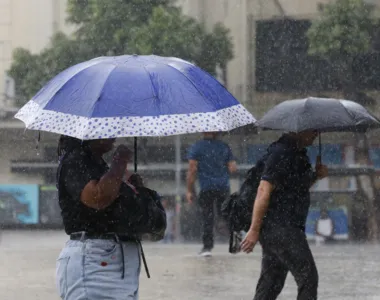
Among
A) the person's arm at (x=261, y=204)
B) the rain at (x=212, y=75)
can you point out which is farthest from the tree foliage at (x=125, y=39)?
the person's arm at (x=261, y=204)

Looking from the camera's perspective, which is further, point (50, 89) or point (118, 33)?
point (118, 33)

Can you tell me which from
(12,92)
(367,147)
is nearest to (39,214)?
(12,92)

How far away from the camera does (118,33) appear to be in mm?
19141

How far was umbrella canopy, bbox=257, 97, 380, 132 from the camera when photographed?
20.3ft

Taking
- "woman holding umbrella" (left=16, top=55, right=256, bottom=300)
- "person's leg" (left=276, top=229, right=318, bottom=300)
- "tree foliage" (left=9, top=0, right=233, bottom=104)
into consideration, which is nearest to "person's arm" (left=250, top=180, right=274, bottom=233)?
"person's leg" (left=276, top=229, right=318, bottom=300)

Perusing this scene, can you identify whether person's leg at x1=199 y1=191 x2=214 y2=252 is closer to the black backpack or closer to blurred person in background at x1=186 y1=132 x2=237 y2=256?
blurred person in background at x1=186 y1=132 x2=237 y2=256

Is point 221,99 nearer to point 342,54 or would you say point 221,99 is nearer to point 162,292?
point 162,292

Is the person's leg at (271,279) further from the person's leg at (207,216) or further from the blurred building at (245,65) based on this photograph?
the blurred building at (245,65)

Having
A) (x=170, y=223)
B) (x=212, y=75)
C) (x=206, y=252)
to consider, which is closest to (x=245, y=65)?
(x=170, y=223)

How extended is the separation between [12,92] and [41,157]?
1.62 meters

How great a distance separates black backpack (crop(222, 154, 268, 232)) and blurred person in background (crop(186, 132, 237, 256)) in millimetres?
5247

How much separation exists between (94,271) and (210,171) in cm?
737

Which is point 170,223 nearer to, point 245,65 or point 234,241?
point 245,65

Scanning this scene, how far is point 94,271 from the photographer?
4.21 metres
